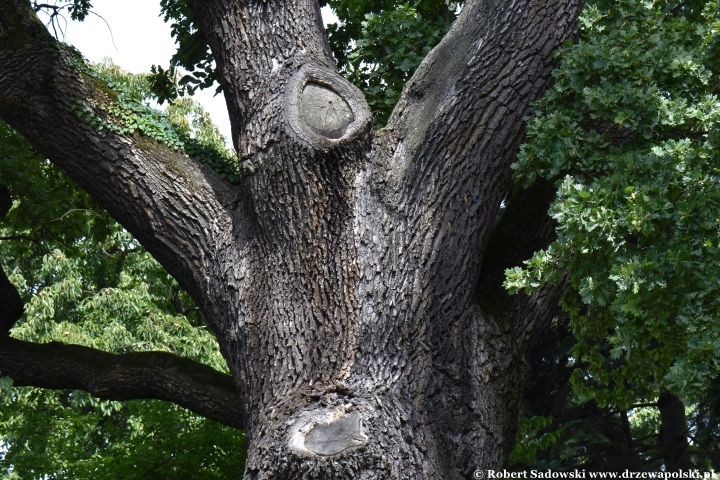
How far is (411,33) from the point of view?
6.50 meters

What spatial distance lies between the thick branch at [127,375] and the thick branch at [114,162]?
852 millimetres

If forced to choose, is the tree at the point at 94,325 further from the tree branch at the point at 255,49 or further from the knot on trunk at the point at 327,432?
the knot on trunk at the point at 327,432

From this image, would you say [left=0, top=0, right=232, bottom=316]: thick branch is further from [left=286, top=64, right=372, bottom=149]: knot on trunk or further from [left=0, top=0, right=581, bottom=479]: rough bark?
[left=286, top=64, right=372, bottom=149]: knot on trunk

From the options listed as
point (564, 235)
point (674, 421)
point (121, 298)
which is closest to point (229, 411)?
point (564, 235)

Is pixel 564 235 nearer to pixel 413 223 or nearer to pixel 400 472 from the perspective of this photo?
pixel 413 223

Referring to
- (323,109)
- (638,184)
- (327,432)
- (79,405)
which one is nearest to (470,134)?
(323,109)

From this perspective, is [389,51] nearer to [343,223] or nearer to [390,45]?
[390,45]

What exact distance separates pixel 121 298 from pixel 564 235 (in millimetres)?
14277

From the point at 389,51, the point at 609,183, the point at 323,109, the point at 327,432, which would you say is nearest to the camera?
the point at 327,432

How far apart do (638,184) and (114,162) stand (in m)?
2.87

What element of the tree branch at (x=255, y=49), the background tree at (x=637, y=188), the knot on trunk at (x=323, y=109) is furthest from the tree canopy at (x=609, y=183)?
the knot on trunk at (x=323, y=109)

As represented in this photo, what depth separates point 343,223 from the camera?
438 centimetres

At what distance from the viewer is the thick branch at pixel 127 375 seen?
5332mm

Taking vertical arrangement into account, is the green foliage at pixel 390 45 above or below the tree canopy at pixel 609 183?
above
